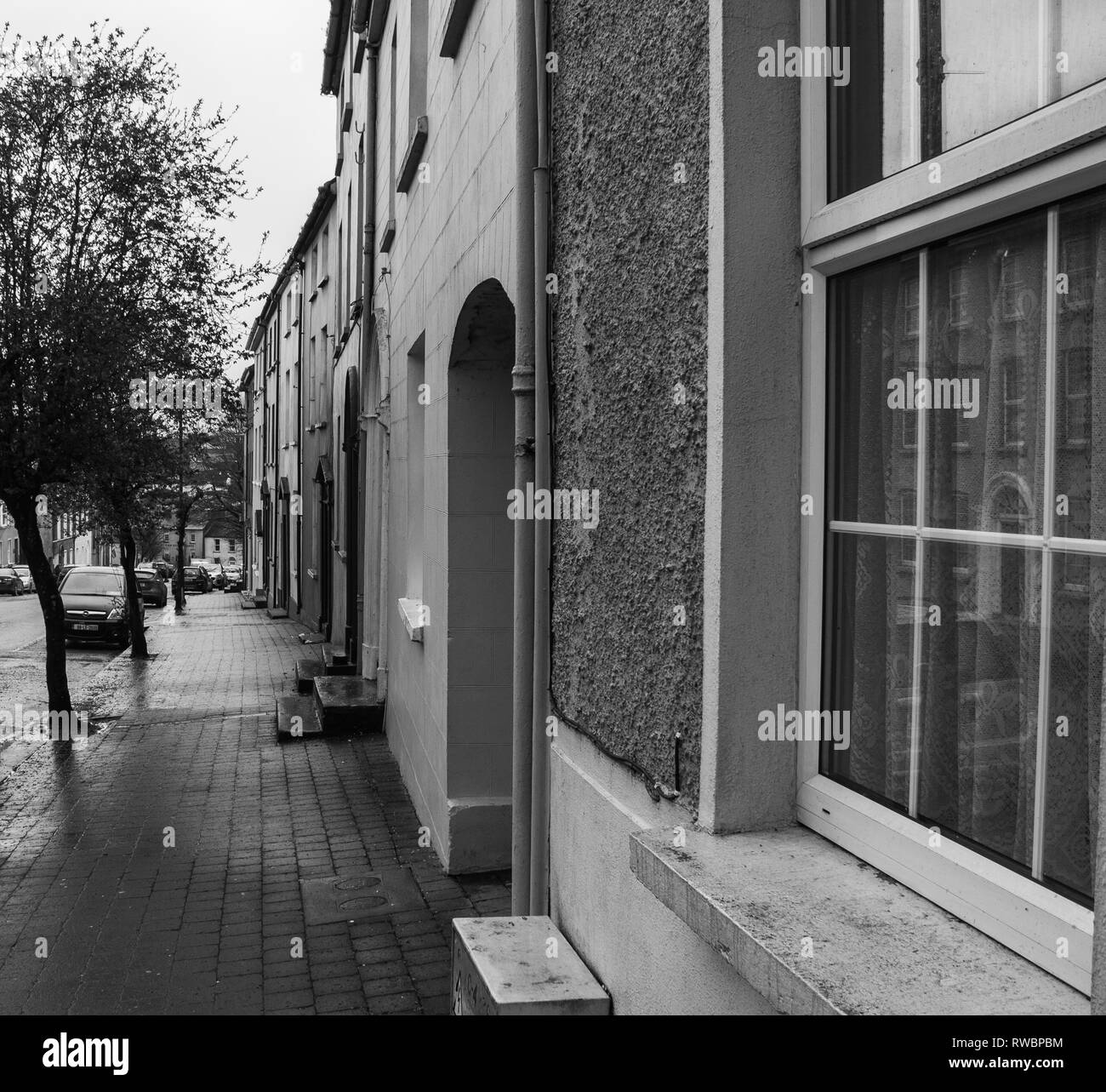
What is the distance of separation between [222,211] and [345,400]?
3793 mm

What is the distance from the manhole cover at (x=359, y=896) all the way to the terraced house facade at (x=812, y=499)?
1909 millimetres

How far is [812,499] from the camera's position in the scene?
2.55 meters

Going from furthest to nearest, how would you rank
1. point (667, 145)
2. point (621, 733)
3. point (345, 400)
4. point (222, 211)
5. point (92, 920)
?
point (345, 400), point (222, 211), point (92, 920), point (621, 733), point (667, 145)

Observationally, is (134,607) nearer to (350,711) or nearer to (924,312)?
(350,711)

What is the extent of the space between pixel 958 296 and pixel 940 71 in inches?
15.7

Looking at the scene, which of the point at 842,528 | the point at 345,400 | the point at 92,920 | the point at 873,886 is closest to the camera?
the point at 873,886

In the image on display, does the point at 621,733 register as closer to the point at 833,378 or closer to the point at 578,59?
the point at 833,378

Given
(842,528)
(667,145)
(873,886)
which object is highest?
(667,145)

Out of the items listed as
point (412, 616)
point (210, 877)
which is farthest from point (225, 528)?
point (210, 877)

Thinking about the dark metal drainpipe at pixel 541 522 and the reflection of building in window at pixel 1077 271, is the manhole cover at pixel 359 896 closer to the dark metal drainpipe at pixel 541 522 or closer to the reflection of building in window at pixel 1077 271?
the dark metal drainpipe at pixel 541 522

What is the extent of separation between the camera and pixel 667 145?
2.99 metres

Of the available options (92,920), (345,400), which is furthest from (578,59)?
(345,400)

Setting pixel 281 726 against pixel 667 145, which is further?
pixel 281 726

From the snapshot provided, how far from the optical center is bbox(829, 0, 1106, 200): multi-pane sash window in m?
1.73
